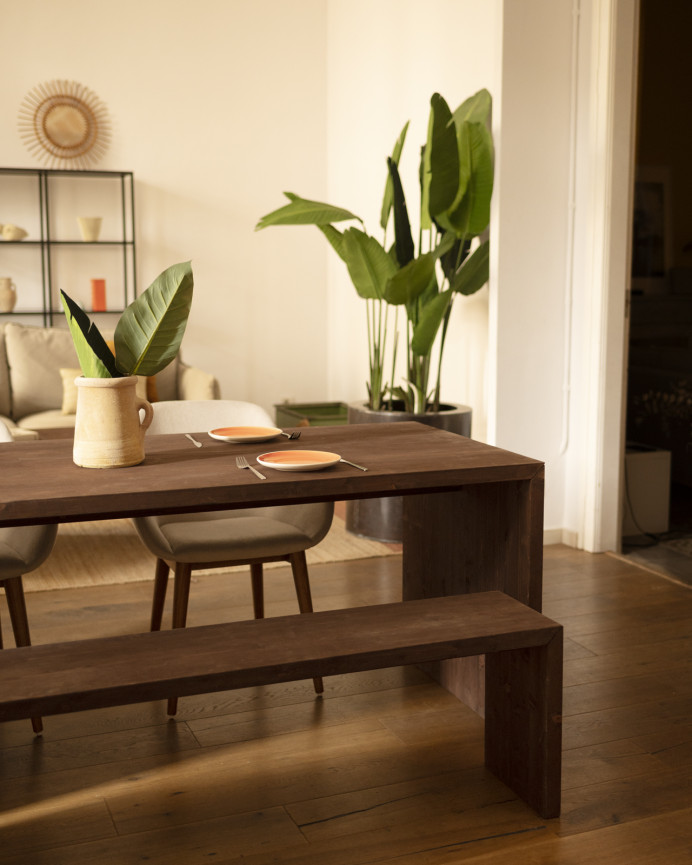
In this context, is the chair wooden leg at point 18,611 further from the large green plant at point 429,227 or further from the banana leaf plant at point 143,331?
the large green plant at point 429,227

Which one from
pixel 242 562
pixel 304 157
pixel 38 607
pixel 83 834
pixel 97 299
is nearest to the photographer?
pixel 83 834

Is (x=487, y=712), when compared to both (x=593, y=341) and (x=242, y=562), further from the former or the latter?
(x=593, y=341)

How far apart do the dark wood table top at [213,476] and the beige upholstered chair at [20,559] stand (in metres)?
0.21

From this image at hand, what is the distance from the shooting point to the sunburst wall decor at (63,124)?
5523mm

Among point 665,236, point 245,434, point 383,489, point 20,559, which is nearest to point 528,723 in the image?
point 383,489

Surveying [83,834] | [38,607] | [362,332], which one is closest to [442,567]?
[83,834]

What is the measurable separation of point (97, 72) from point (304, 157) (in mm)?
1379

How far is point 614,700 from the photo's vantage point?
2.38 metres

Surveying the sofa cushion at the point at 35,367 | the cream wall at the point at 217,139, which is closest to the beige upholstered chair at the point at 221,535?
the sofa cushion at the point at 35,367

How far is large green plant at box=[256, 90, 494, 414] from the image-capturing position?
351 cm

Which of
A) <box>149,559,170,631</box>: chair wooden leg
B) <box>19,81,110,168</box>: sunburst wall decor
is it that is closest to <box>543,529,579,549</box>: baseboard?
<box>149,559,170,631</box>: chair wooden leg

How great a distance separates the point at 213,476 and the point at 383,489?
13.4 inches

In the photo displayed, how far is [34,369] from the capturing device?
15.6 feet

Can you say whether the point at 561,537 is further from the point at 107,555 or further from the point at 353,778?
the point at 353,778
